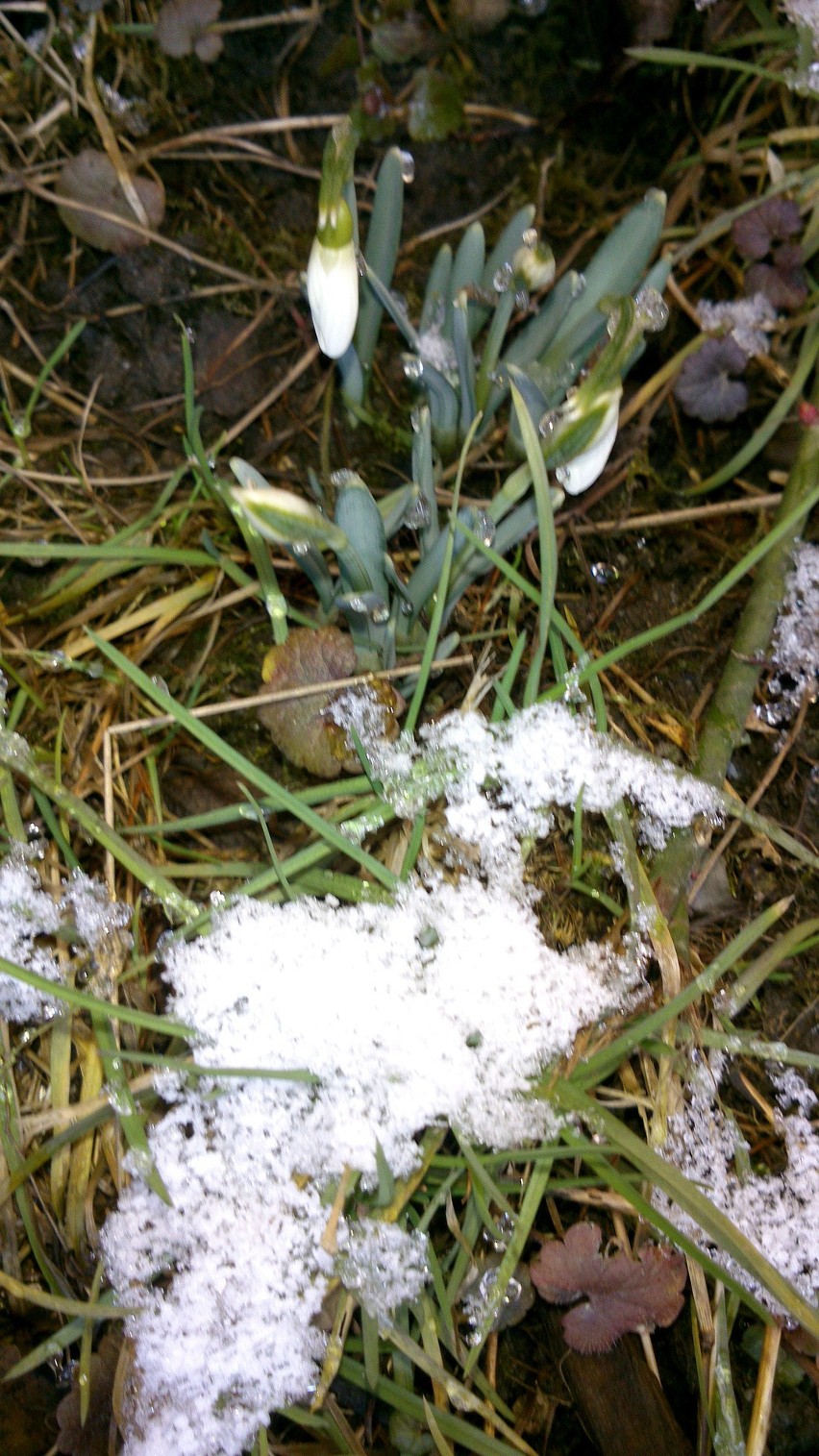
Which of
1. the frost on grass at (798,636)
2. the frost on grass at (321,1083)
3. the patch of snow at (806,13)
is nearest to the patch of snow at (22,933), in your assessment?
the frost on grass at (321,1083)

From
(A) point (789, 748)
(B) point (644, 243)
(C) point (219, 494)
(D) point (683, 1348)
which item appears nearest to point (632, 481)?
(B) point (644, 243)

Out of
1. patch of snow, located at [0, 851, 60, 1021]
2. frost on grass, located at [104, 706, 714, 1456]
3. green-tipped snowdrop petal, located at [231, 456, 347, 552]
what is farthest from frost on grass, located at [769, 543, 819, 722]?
patch of snow, located at [0, 851, 60, 1021]

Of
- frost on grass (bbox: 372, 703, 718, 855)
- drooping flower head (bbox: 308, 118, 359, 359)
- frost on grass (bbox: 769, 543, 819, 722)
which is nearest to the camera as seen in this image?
drooping flower head (bbox: 308, 118, 359, 359)

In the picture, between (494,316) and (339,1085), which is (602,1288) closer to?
(339,1085)

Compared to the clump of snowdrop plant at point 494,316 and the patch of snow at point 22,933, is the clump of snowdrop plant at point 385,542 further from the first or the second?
the patch of snow at point 22,933

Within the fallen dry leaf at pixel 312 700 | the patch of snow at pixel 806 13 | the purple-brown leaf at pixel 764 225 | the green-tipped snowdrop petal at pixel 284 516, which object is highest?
the patch of snow at pixel 806 13

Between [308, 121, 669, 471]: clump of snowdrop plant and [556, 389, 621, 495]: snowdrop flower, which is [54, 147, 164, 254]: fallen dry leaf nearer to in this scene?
[308, 121, 669, 471]: clump of snowdrop plant

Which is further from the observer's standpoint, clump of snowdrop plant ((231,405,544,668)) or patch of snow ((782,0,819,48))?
patch of snow ((782,0,819,48))
